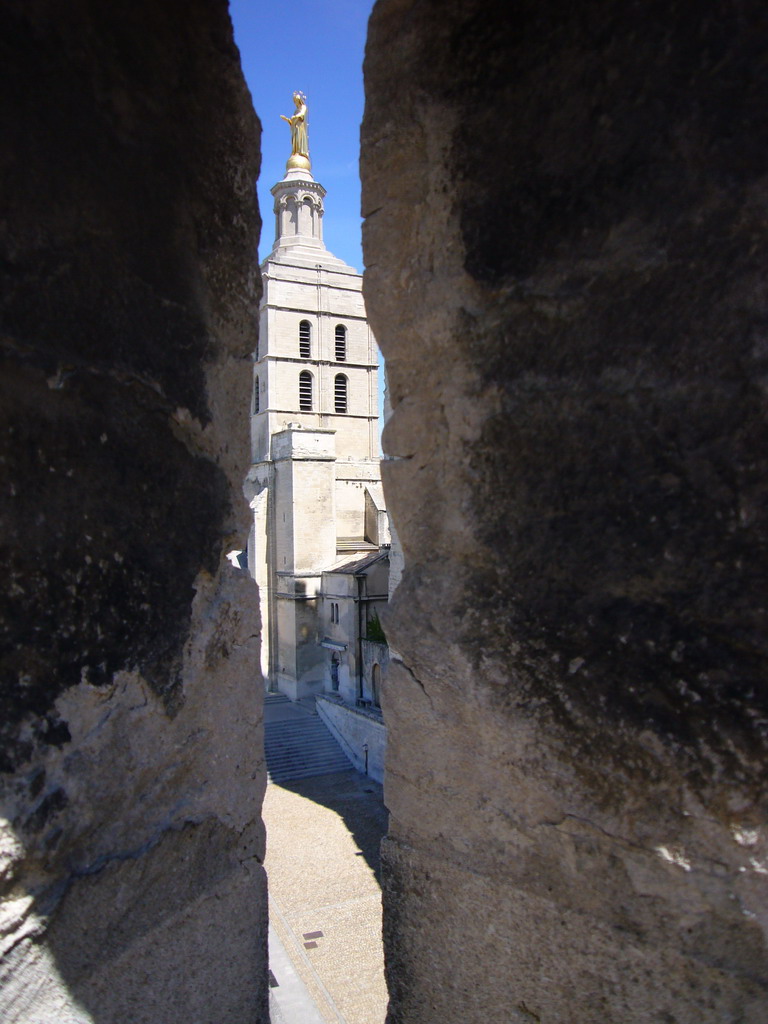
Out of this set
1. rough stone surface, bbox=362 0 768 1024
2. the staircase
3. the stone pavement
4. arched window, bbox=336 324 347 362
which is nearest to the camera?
rough stone surface, bbox=362 0 768 1024

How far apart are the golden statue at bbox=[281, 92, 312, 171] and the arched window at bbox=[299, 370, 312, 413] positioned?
9136 mm

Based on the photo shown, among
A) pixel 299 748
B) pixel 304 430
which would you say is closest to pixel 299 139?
pixel 304 430

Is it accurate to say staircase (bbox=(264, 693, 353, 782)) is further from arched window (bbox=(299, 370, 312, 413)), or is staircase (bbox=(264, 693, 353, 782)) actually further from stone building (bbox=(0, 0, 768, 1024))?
stone building (bbox=(0, 0, 768, 1024))

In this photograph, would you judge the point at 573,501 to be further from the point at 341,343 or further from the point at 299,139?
the point at 299,139

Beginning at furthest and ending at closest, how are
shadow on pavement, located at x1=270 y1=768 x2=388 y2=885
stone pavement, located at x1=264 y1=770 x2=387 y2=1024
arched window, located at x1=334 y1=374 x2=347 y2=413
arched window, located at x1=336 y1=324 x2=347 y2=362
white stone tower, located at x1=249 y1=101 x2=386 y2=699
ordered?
arched window, located at x1=336 y1=324 x2=347 y2=362 < arched window, located at x1=334 y1=374 x2=347 y2=413 < white stone tower, located at x1=249 y1=101 x2=386 y2=699 < shadow on pavement, located at x1=270 y1=768 x2=388 y2=885 < stone pavement, located at x1=264 y1=770 x2=387 y2=1024

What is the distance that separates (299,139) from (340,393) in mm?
10977

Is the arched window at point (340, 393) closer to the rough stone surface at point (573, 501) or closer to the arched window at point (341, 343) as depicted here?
the arched window at point (341, 343)

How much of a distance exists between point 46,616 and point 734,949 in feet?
4.36

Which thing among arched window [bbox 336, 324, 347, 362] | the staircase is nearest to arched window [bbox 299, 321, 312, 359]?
arched window [bbox 336, 324, 347, 362]

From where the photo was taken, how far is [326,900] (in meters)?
11.4

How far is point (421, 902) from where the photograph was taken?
1.71 metres

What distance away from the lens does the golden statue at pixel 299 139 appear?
3044 cm

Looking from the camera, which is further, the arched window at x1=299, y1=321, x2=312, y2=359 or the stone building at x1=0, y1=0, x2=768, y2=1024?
the arched window at x1=299, y1=321, x2=312, y2=359

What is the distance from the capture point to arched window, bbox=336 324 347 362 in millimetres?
29359
